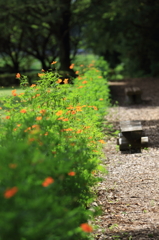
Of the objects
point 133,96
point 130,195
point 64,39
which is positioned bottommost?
point 130,195

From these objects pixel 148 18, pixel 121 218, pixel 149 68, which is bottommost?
pixel 121 218

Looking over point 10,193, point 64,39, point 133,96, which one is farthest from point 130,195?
point 64,39

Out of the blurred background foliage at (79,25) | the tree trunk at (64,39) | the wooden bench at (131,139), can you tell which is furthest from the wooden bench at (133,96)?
the tree trunk at (64,39)

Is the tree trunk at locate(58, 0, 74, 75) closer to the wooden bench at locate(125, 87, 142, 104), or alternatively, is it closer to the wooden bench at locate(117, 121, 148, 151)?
the wooden bench at locate(125, 87, 142, 104)

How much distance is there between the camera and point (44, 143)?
9.56 feet

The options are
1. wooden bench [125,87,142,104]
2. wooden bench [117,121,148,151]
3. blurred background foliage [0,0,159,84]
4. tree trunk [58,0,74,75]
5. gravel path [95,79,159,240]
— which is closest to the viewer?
gravel path [95,79,159,240]

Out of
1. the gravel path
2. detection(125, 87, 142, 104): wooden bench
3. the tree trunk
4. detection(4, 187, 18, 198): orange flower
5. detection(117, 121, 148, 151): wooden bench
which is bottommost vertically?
the gravel path

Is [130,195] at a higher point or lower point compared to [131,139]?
lower

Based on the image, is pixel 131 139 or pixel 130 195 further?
pixel 131 139

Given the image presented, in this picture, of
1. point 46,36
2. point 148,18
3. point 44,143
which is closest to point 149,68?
point 148,18

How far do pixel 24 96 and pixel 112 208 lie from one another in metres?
1.75

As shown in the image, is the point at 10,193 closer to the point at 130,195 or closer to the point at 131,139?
the point at 130,195

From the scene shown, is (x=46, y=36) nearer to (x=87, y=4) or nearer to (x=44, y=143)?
(x=87, y=4)

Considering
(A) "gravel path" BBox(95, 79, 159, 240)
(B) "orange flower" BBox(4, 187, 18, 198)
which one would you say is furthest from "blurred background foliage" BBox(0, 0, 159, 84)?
(B) "orange flower" BBox(4, 187, 18, 198)
